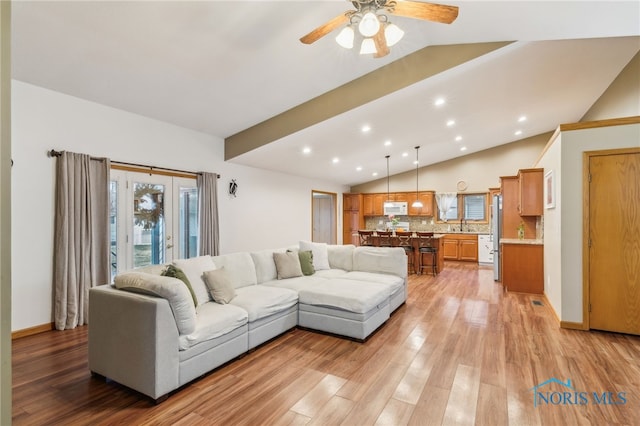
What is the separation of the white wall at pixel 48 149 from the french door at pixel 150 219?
31cm

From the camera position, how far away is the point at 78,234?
150 inches

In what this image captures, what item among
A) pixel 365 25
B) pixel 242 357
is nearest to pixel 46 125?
pixel 242 357

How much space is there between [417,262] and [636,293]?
4.20 m

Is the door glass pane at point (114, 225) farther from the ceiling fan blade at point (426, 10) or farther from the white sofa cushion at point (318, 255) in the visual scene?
the ceiling fan blade at point (426, 10)

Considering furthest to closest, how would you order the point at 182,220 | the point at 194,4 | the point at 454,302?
the point at 182,220, the point at 454,302, the point at 194,4

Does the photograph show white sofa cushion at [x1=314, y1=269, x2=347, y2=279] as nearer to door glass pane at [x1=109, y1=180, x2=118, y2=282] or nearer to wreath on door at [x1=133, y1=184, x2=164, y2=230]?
wreath on door at [x1=133, y1=184, x2=164, y2=230]

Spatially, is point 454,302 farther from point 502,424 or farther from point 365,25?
point 365,25

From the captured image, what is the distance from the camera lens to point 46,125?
3664 mm

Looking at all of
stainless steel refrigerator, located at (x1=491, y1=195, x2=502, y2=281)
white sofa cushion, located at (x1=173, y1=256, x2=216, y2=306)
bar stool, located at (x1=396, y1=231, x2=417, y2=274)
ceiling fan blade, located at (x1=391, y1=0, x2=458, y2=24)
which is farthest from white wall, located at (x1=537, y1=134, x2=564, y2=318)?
white sofa cushion, located at (x1=173, y1=256, x2=216, y2=306)

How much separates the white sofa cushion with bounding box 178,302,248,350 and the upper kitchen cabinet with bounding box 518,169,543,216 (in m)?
5.18

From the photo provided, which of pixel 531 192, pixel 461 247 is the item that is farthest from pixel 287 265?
pixel 461 247

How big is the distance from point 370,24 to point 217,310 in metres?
2.67

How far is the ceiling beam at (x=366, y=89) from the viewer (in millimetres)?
3799

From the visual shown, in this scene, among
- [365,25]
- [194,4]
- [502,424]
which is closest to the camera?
[502,424]
